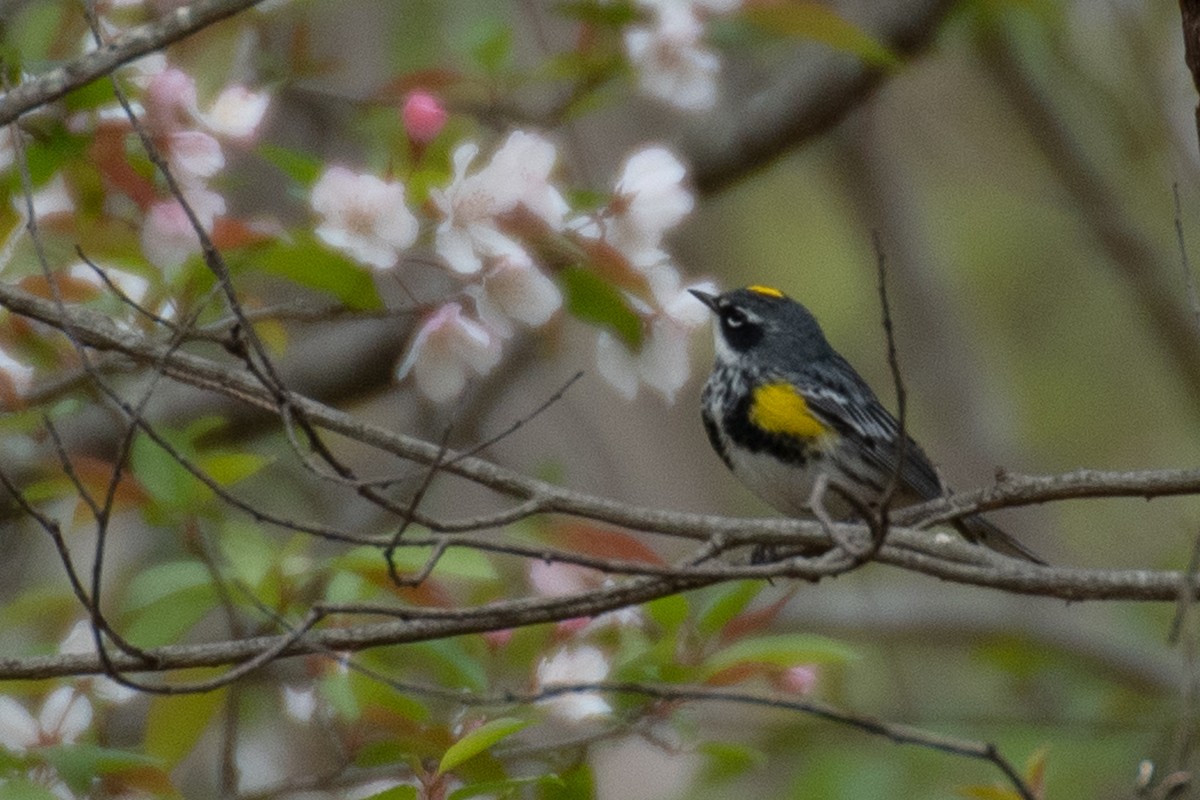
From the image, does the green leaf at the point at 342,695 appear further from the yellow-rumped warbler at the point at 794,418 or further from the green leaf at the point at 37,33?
the yellow-rumped warbler at the point at 794,418

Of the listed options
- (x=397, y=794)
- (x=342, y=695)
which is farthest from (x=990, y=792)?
(x=342, y=695)

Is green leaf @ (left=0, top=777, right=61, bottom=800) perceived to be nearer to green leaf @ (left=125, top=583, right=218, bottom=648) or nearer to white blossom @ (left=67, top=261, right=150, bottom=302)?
green leaf @ (left=125, top=583, right=218, bottom=648)

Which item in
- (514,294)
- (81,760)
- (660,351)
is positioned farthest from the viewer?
(660,351)

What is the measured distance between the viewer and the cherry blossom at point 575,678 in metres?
2.73

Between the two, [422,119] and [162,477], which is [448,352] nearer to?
[422,119]

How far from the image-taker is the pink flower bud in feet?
9.10

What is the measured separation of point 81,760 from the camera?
7.73ft

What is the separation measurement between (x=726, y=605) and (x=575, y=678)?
300 mm

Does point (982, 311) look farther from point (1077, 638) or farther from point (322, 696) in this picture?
point (322, 696)

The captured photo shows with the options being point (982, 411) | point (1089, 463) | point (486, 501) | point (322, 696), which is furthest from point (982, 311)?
point (322, 696)

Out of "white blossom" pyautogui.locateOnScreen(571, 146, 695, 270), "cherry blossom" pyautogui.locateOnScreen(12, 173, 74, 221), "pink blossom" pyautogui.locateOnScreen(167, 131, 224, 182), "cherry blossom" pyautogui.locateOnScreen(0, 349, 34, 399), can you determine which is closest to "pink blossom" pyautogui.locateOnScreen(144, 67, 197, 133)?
"pink blossom" pyautogui.locateOnScreen(167, 131, 224, 182)

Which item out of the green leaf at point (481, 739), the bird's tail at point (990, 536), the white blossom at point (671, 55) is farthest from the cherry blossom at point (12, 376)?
the bird's tail at point (990, 536)

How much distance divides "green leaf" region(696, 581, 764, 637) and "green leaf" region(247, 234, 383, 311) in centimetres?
79

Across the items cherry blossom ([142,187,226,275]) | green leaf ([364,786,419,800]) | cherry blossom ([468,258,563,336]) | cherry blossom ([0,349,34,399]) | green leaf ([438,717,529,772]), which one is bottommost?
green leaf ([364,786,419,800])
